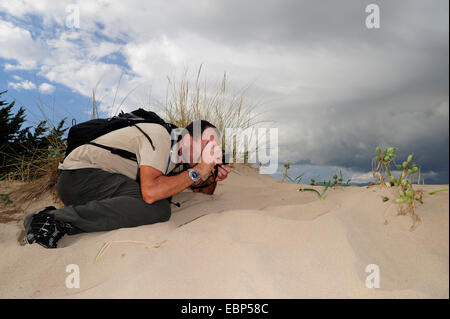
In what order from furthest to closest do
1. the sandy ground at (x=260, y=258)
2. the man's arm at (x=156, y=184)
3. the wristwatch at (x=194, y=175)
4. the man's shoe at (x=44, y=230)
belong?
the wristwatch at (x=194, y=175), the man's arm at (x=156, y=184), the man's shoe at (x=44, y=230), the sandy ground at (x=260, y=258)

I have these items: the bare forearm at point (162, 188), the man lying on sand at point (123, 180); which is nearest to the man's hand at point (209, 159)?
the man lying on sand at point (123, 180)

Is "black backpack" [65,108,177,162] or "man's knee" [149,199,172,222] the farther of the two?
"black backpack" [65,108,177,162]

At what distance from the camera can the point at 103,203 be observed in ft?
8.55

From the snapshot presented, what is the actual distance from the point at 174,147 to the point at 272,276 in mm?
1537

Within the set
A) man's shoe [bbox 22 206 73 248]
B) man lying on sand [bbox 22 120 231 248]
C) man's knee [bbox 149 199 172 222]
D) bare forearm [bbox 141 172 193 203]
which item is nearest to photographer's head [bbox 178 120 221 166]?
man lying on sand [bbox 22 120 231 248]

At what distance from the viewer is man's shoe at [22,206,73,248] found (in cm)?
239

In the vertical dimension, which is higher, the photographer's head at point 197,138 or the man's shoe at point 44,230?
the photographer's head at point 197,138

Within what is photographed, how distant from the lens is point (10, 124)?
9523 millimetres

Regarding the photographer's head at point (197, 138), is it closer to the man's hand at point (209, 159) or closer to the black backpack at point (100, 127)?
the man's hand at point (209, 159)

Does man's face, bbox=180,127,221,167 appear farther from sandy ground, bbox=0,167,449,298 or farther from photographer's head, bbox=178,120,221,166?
sandy ground, bbox=0,167,449,298

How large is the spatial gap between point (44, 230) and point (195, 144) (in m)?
1.31

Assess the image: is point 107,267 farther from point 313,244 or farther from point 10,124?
point 10,124

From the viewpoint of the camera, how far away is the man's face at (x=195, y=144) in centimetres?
275
